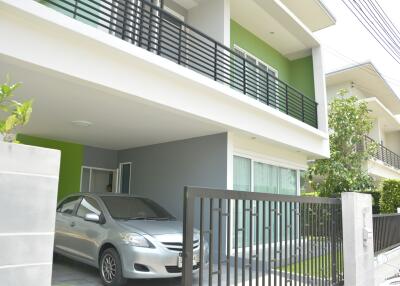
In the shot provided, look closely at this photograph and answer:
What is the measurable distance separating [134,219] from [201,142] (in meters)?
3.20

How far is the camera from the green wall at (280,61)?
11.3 metres

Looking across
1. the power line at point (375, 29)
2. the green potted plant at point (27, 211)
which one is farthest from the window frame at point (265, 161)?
the green potted plant at point (27, 211)

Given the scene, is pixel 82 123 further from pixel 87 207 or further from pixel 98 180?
pixel 98 180

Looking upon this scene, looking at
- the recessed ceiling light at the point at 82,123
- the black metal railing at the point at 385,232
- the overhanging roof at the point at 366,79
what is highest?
the overhanging roof at the point at 366,79

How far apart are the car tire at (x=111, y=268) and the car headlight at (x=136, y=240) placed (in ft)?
1.12

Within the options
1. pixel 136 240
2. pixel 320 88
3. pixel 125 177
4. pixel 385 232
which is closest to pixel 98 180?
pixel 125 177

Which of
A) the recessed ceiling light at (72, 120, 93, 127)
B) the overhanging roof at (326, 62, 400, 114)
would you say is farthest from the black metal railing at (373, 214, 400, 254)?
the overhanging roof at (326, 62, 400, 114)

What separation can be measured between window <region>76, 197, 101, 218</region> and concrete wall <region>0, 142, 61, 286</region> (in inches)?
173

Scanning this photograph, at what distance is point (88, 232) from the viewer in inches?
248

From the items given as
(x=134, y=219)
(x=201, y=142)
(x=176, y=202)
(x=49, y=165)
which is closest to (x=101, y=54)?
(x=134, y=219)

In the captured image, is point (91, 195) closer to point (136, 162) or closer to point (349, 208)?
point (136, 162)

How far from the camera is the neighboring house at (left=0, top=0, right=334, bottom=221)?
16.6 ft

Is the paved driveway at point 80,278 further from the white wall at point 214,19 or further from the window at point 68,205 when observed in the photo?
the white wall at point 214,19

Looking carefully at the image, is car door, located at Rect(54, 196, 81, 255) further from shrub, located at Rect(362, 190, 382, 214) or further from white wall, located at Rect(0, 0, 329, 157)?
shrub, located at Rect(362, 190, 382, 214)
